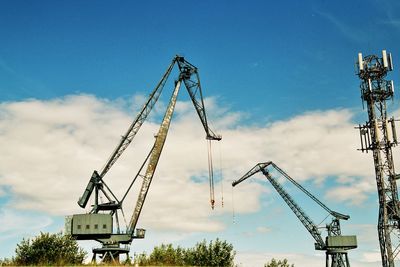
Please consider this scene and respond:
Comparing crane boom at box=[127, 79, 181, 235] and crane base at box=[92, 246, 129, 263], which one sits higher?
crane boom at box=[127, 79, 181, 235]

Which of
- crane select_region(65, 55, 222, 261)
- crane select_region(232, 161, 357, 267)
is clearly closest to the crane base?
crane select_region(65, 55, 222, 261)

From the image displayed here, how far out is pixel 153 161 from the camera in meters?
69.2

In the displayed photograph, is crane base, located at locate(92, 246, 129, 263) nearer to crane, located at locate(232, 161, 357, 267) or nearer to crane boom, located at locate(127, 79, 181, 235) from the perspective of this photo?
crane boom, located at locate(127, 79, 181, 235)

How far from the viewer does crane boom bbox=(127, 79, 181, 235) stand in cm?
6720

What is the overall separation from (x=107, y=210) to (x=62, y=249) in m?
14.0

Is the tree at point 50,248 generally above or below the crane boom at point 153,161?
below

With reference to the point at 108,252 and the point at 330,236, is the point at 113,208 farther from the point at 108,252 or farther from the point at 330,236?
the point at 330,236

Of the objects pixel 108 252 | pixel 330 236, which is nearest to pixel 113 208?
pixel 108 252

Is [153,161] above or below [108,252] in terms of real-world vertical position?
above

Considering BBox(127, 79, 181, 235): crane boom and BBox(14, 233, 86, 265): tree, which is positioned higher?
BBox(127, 79, 181, 235): crane boom

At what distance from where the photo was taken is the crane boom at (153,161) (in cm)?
6720

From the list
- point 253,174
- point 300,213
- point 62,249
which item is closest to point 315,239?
point 300,213

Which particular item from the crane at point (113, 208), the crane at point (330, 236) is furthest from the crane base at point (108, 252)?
the crane at point (330, 236)

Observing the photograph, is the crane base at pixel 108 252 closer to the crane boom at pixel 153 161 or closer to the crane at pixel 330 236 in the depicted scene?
the crane boom at pixel 153 161
